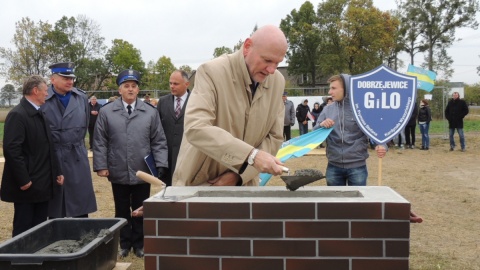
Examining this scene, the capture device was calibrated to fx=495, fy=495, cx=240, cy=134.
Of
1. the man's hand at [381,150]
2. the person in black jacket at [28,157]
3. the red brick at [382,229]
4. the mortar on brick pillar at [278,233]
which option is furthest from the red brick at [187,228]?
the man's hand at [381,150]

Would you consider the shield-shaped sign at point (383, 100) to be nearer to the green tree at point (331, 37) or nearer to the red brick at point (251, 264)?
the red brick at point (251, 264)

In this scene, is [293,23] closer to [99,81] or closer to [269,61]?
[99,81]

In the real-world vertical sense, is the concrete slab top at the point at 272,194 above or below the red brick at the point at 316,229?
above

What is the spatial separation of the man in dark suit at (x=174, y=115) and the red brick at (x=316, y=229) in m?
3.63

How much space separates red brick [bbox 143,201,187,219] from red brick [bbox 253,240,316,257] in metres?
0.37

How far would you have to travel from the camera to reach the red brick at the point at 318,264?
224 centimetres

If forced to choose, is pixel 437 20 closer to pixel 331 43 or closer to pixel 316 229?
pixel 331 43

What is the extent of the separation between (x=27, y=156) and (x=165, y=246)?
293 centimetres

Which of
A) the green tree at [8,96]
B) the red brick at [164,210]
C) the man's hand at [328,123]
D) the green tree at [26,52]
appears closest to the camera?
the red brick at [164,210]

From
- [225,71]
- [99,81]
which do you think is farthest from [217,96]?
[99,81]

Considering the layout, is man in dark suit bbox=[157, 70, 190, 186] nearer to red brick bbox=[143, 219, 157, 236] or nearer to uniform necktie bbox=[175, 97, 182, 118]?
uniform necktie bbox=[175, 97, 182, 118]

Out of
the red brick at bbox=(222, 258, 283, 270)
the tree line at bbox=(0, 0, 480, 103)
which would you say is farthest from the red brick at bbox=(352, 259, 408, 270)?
the tree line at bbox=(0, 0, 480, 103)

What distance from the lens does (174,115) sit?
5812mm

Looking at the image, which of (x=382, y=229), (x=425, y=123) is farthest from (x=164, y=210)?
(x=425, y=123)
